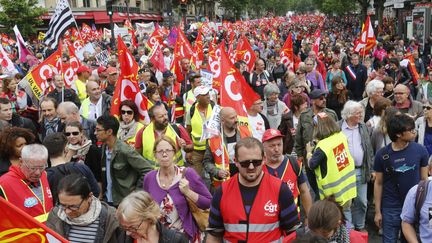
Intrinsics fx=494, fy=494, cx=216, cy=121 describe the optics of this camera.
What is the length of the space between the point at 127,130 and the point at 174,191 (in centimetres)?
209

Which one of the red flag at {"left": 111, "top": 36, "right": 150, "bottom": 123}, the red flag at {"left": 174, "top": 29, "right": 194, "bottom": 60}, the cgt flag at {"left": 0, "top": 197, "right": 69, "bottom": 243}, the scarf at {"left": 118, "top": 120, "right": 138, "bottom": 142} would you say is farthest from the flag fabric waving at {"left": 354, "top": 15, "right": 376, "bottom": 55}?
the cgt flag at {"left": 0, "top": 197, "right": 69, "bottom": 243}

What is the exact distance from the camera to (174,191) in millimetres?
3924

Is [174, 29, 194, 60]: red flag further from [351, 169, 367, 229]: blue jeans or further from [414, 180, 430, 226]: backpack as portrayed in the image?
[414, 180, 430, 226]: backpack

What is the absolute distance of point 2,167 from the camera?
4.62m

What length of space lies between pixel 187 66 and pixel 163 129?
6369 mm

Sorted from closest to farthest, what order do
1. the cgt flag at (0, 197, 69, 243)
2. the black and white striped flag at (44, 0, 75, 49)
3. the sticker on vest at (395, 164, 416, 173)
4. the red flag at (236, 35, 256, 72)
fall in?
the cgt flag at (0, 197, 69, 243) → the sticker on vest at (395, 164, 416, 173) → the black and white striped flag at (44, 0, 75, 49) → the red flag at (236, 35, 256, 72)

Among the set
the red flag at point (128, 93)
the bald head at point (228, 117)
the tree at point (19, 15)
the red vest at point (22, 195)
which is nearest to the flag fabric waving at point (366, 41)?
the red flag at point (128, 93)

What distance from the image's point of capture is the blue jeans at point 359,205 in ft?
17.9

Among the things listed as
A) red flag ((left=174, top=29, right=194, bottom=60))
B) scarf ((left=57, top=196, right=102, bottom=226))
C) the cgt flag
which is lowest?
scarf ((left=57, top=196, right=102, bottom=226))

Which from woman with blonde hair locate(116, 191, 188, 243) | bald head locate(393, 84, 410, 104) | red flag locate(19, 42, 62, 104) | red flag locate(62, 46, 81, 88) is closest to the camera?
woman with blonde hair locate(116, 191, 188, 243)

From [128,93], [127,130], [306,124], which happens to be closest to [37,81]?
[128,93]

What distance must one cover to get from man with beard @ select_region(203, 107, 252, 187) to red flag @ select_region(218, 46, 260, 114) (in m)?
0.54

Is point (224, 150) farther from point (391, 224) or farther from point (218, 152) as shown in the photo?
point (391, 224)

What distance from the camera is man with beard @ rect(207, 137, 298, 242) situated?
10.6 feet
